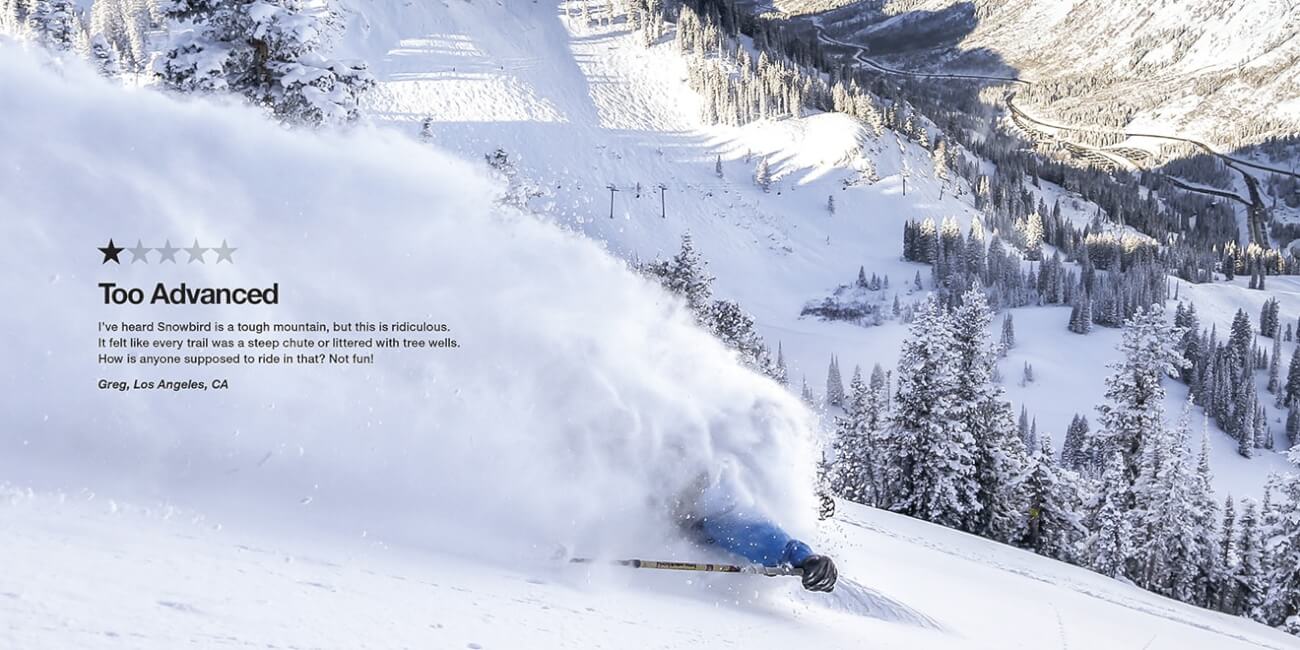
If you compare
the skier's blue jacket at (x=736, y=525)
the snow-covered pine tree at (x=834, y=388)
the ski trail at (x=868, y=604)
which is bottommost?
the snow-covered pine tree at (x=834, y=388)

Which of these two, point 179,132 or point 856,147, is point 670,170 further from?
point 179,132

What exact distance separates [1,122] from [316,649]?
5.59m

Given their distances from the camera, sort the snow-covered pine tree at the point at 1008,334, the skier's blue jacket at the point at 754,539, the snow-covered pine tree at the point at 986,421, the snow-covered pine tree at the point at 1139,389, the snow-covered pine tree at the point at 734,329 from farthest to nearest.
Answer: the snow-covered pine tree at the point at 1008,334, the snow-covered pine tree at the point at 1139,389, the snow-covered pine tree at the point at 734,329, the snow-covered pine tree at the point at 986,421, the skier's blue jacket at the point at 754,539

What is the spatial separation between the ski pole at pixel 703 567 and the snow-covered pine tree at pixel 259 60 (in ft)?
33.0

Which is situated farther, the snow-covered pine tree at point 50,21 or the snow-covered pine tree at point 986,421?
the snow-covered pine tree at point 50,21

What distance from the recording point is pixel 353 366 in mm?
7828

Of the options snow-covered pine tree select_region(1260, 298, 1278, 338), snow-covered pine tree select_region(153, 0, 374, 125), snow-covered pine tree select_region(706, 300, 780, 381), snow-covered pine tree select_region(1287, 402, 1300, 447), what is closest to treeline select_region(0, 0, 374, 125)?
snow-covered pine tree select_region(153, 0, 374, 125)

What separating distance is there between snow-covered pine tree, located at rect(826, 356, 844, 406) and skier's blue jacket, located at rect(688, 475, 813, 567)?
73369mm

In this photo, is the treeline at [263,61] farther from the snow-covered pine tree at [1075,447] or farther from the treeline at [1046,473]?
the snow-covered pine tree at [1075,447]

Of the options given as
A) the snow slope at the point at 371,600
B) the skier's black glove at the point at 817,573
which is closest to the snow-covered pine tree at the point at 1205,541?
the snow slope at the point at 371,600

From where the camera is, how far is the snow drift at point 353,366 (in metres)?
6.73

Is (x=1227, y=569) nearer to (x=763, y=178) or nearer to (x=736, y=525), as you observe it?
(x=736, y=525)

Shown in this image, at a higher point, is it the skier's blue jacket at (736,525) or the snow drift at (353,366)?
the snow drift at (353,366)

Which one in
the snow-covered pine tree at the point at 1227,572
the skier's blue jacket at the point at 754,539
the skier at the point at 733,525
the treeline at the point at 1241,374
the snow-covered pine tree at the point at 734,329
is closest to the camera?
the skier's blue jacket at the point at 754,539
